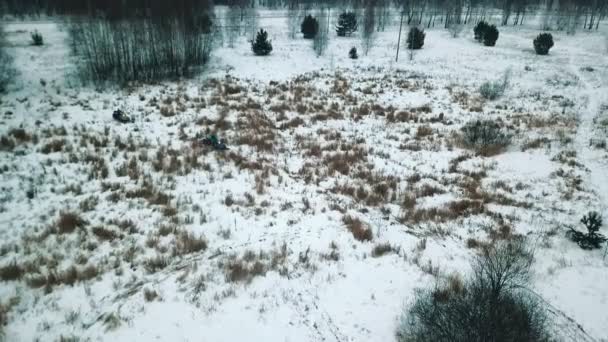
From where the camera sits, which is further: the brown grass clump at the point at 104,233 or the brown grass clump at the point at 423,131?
the brown grass clump at the point at 423,131

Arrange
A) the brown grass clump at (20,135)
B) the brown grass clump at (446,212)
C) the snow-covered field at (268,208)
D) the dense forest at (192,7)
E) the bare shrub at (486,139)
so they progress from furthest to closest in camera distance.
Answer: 1. the dense forest at (192,7)
2. the bare shrub at (486,139)
3. the brown grass clump at (20,135)
4. the brown grass clump at (446,212)
5. the snow-covered field at (268,208)

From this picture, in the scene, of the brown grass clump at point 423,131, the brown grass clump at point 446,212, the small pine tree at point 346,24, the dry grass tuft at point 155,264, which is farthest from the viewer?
the small pine tree at point 346,24

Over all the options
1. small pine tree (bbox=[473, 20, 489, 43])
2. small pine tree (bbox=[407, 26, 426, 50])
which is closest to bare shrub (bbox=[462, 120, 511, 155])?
small pine tree (bbox=[407, 26, 426, 50])

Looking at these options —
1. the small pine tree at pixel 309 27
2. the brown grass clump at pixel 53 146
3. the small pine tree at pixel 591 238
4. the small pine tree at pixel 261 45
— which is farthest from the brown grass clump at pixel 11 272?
the small pine tree at pixel 309 27

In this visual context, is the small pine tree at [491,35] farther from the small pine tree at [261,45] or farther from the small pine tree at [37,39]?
the small pine tree at [37,39]

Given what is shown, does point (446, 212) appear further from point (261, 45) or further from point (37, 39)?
point (37, 39)

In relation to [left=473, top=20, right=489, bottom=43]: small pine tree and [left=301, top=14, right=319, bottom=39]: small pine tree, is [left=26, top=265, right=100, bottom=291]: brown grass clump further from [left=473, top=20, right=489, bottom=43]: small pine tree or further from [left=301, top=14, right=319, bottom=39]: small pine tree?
[left=473, top=20, right=489, bottom=43]: small pine tree
